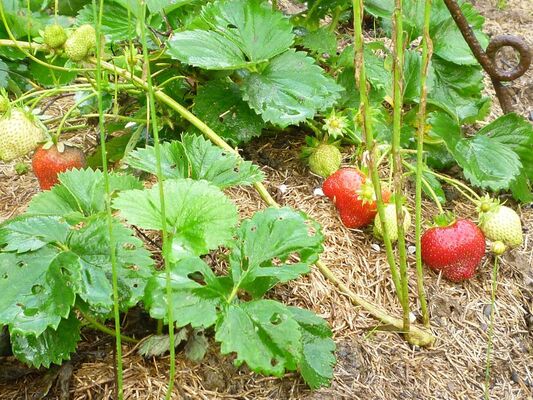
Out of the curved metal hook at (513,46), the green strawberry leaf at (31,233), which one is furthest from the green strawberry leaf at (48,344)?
the curved metal hook at (513,46)

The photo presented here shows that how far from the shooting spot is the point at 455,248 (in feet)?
5.41

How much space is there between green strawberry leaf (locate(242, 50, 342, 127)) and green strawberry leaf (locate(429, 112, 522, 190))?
36 centimetres

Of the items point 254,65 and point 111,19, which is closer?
point 254,65

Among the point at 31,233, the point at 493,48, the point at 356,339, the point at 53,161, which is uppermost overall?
the point at 493,48

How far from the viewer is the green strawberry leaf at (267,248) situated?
1.20 meters

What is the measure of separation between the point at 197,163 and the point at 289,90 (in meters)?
0.42

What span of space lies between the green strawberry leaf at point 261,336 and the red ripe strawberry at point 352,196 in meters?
0.62

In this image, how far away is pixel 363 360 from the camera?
146 cm

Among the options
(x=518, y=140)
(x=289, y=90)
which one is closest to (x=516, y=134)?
(x=518, y=140)

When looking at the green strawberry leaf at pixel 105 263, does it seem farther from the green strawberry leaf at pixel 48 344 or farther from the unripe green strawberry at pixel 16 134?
the unripe green strawberry at pixel 16 134

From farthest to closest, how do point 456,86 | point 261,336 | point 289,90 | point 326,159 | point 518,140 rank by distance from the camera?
point 456,86 < point 518,140 < point 326,159 < point 289,90 < point 261,336

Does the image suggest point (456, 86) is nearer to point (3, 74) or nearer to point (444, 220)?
point (444, 220)

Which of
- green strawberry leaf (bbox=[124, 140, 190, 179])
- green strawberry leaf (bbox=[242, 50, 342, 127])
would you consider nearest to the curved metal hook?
green strawberry leaf (bbox=[242, 50, 342, 127])

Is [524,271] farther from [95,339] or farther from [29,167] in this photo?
[29,167]
